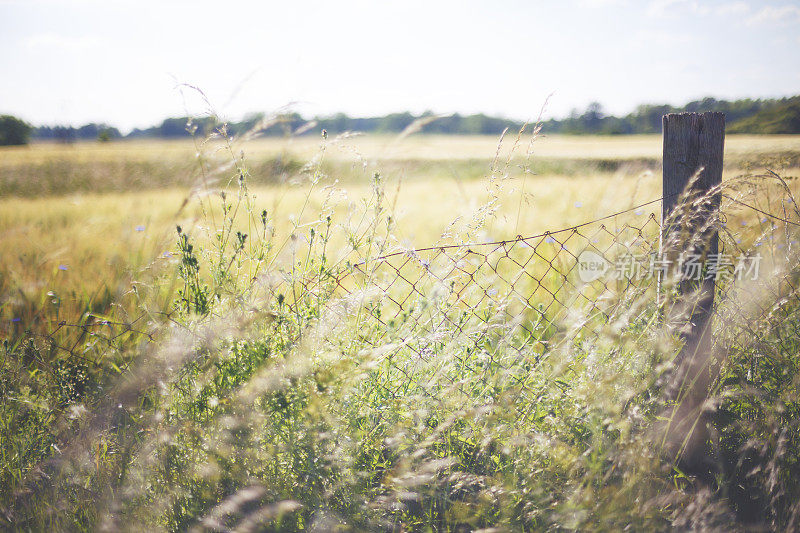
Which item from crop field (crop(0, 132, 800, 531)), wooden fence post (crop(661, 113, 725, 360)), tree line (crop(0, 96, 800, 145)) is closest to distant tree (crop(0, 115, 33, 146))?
tree line (crop(0, 96, 800, 145))

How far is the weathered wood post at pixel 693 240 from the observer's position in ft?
6.41

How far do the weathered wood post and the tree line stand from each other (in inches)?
5.1

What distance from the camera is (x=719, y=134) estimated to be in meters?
2.02

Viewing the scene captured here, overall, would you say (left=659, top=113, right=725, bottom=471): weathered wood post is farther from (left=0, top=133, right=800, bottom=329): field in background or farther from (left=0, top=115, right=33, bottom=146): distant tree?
(left=0, top=115, right=33, bottom=146): distant tree

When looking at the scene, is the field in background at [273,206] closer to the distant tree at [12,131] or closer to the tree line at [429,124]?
the tree line at [429,124]

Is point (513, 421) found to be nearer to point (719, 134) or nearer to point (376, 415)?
point (376, 415)

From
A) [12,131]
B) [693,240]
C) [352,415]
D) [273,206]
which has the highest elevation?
[12,131]

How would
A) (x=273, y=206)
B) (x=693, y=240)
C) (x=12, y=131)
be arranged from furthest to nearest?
1. (x=12, y=131)
2. (x=273, y=206)
3. (x=693, y=240)

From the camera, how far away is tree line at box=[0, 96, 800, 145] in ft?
6.04

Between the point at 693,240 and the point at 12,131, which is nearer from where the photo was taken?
the point at 693,240

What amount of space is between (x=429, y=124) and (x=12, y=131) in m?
36.1

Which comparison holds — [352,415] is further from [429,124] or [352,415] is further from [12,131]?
[12,131]

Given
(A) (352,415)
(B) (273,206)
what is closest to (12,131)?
(B) (273,206)

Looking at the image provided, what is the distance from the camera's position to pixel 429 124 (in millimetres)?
1837
